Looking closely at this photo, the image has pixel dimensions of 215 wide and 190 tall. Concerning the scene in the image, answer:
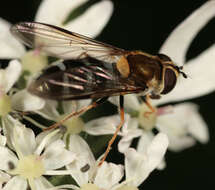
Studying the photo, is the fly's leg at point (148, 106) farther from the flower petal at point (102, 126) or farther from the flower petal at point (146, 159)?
the flower petal at point (146, 159)

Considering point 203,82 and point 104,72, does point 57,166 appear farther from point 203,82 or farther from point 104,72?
point 203,82

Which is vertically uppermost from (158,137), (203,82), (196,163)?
(203,82)

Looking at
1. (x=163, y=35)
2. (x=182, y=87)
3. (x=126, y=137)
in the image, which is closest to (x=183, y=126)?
(x=182, y=87)

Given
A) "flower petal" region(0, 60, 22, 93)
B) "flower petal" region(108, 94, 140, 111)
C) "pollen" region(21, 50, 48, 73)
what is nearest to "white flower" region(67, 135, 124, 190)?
"flower petal" region(0, 60, 22, 93)

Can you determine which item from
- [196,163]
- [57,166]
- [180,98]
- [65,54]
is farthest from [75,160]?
[196,163]

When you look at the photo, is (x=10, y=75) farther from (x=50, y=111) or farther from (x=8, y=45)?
(x=8, y=45)

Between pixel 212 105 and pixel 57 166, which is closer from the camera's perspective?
pixel 57 166

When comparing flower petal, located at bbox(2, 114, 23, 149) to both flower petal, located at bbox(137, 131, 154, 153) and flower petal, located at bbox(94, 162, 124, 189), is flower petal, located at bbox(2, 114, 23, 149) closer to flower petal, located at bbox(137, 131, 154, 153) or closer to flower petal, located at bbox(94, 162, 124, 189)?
flower petal, located at bbox(94, 162, 124, 189)
